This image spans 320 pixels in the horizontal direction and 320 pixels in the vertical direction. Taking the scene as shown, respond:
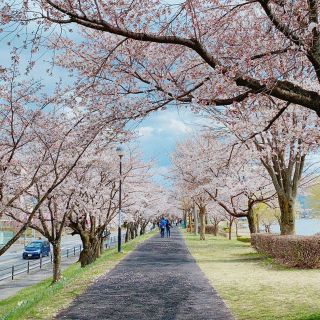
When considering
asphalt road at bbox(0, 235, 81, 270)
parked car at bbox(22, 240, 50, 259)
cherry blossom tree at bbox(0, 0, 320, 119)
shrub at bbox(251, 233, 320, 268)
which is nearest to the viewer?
cherry blossom tree at bbox(0, 0, 320, 119)

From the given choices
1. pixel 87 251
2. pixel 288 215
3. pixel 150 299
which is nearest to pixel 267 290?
pixel 150 299

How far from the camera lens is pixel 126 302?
8.89 metres

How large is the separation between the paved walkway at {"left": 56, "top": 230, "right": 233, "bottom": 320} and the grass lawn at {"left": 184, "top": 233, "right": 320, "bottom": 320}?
359mm

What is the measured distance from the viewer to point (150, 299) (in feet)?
30.2

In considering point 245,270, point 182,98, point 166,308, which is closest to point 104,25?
point 182,98

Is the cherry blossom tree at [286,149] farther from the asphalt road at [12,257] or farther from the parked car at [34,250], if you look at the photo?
the parked car at [34,250]

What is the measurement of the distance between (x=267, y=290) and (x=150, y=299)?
9.76ft

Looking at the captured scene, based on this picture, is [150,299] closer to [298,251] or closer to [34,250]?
[298,251]

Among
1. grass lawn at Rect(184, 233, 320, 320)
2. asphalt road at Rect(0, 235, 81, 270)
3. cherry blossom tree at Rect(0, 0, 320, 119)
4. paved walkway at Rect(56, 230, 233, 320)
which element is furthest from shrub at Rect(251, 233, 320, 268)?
asphalt road at Rect(0, 235, 81, 270)

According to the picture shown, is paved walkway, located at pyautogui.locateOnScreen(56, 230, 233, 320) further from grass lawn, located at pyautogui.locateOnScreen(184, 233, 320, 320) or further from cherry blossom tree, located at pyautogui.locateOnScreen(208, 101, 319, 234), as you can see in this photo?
cherry blossom tree, located at pyautogui.locateOnScreen(208, 101, 319, 234)

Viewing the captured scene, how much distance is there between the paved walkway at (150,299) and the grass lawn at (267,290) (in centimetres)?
36

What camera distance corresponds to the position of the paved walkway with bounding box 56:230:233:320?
767 centimetres

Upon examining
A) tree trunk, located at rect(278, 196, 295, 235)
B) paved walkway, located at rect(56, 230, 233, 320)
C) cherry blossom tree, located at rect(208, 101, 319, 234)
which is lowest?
paved walkway, located at rect(56, 230, 233, 320)

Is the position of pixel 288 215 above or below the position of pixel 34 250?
above
